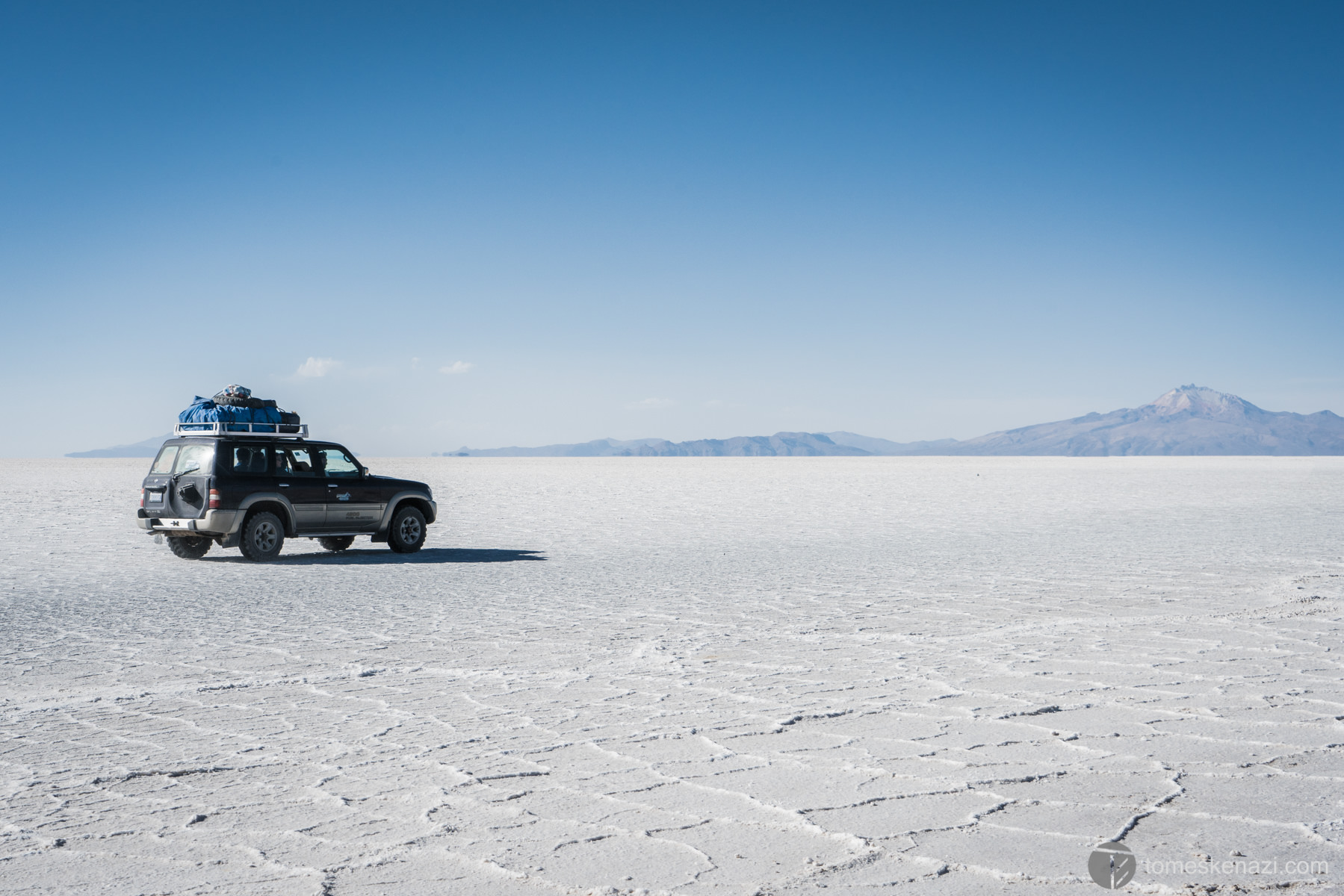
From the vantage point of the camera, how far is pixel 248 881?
13.0ft

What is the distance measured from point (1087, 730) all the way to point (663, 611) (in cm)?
522

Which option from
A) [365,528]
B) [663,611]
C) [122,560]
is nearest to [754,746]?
[663,611]

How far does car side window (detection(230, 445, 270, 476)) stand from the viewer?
49.8 ft

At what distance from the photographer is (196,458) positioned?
15.2m

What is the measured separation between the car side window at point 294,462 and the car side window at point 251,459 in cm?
17

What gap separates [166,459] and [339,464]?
227 centimetres

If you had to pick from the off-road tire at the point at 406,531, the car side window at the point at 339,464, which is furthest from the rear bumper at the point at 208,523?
the off-road tire at the point at 406,531

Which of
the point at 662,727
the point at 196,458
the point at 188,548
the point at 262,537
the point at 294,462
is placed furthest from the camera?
the point at 188,548

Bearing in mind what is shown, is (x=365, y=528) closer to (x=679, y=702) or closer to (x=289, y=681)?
(x=289, y=681)

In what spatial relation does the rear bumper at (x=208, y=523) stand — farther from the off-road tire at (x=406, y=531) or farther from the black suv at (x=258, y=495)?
the off-road tire at (x=406, y=531)

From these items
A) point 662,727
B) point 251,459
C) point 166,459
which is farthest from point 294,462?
point 662,727
